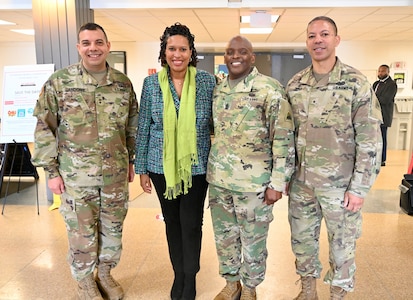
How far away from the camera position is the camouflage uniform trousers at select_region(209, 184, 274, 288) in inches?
76.2

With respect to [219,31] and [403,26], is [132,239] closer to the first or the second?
[219,31]

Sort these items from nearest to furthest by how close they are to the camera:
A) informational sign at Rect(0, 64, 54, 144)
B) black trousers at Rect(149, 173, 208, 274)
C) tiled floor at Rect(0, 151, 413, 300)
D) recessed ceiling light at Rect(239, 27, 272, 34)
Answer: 1. black trousers at Rect(149, 173, 208, 274)
2. tiled floor at Rect(0, 151, 413, 300)
3. informational sign at Rect(0, 64, 54, 144)
4. recessed ceiling light at Rect(239, 27, 272, 34)

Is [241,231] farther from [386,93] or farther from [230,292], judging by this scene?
[386,93]

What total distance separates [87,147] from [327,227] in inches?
56.6

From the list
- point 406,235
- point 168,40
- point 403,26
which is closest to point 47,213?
point 168,40

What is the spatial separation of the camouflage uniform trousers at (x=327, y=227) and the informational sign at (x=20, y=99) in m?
3.06

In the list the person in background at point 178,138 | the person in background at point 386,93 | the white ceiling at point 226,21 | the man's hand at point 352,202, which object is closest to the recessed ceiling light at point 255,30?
the white ceiling at point 226,21

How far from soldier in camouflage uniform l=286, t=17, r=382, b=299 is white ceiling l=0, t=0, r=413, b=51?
10.6 feet

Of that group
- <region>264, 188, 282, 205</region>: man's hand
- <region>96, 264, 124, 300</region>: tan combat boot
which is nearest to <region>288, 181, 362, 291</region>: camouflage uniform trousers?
<region>264, 188, 282, 205</region>: man's hand

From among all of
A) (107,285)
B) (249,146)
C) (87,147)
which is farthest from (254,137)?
(107,285)

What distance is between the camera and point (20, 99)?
3.85 metres

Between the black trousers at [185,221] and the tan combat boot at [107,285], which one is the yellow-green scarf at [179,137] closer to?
the black trousers at [185,221]

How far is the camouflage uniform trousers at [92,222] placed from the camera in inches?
80.4

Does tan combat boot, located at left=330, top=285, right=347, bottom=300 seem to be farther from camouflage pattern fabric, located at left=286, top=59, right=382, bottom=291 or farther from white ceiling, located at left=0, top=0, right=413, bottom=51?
white ceiling, located at left=0, top=0, right=413, bottom=51
